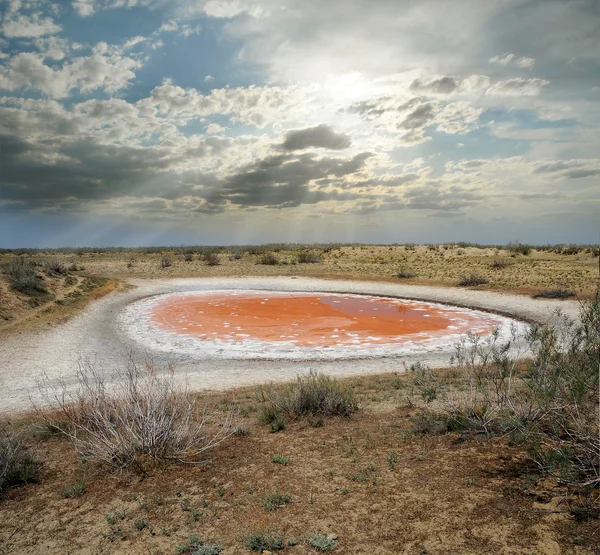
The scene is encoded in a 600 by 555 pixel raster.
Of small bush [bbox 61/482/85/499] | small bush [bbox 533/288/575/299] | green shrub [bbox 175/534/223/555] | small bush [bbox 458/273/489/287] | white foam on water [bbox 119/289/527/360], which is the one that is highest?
small bush [bbox 458/273/489/287]

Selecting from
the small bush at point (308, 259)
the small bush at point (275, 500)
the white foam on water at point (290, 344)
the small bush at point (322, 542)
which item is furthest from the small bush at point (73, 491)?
the small bush at point (308, 259)

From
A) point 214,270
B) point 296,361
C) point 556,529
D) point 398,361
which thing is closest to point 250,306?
point 296,361

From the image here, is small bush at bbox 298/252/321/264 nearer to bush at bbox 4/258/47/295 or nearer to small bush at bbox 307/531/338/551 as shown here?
bush at bbox 4/258/47/295

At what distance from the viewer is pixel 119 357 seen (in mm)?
13094

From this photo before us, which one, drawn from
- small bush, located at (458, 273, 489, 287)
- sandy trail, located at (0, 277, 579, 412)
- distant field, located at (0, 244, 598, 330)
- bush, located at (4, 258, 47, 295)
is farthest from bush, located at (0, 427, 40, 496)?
small bush, located at (458, 273, 489, 287)

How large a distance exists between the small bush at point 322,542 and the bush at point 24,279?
20.9 m

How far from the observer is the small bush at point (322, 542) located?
12.7ft

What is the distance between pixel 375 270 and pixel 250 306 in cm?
1637

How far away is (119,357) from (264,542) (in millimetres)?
10639

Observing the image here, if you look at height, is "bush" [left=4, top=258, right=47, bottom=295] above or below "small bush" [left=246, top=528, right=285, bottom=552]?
above

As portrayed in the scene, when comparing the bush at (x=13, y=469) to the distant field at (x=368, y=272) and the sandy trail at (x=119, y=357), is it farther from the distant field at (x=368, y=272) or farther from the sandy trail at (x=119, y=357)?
the distant field at (x=368, y=272)

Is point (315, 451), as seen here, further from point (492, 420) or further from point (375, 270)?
point (375, 270)

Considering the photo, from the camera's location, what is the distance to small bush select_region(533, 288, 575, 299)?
20906 mm

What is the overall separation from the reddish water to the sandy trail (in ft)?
6.96
